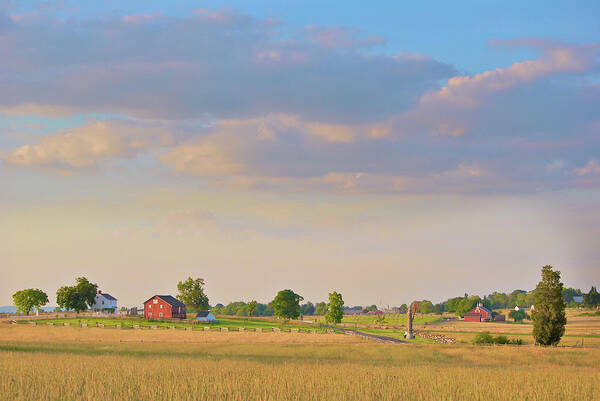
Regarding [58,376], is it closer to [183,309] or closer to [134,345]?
[134,345]

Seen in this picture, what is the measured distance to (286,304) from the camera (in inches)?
6570

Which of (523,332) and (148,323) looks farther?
(148,323)

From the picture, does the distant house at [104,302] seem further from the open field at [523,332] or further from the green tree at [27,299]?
the open field at [523,332]

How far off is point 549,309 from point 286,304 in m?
103

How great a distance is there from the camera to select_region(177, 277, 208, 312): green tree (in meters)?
173

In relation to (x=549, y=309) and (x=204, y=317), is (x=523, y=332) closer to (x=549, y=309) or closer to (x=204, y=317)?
(x=549, y=309)

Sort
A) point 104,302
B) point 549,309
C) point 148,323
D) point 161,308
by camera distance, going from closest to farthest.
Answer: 1. point 549,309
2. point 148,323
3. point 161,308
4. point 104,302

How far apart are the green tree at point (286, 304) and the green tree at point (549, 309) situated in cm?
10104

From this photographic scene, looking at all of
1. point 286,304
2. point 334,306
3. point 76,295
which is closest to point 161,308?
point 76,295

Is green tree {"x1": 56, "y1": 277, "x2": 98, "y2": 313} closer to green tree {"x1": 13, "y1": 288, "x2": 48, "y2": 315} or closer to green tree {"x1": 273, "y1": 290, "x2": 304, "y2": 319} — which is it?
green tree {"x1": 13, "y1": 288, "x2": 48, "y2": 315}

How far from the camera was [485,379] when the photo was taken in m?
31.2

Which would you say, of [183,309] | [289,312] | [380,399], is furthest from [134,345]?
[289,312]

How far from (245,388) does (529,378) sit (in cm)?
1629

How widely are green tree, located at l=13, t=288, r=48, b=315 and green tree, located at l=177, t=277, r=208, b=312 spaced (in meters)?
37.5
